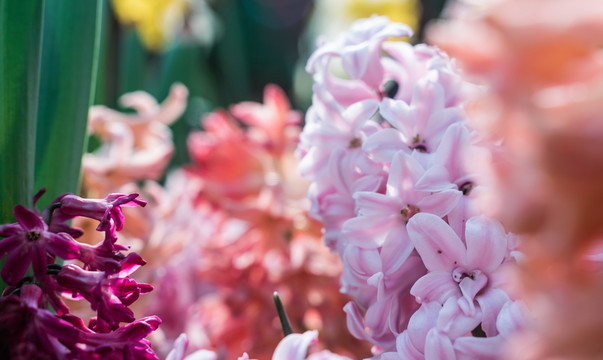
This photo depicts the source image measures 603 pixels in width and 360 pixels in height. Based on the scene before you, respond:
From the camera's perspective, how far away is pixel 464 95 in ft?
0.98

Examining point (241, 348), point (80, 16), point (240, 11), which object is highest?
point (240, 11)

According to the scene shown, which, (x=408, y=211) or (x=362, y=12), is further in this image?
(x=362, y=12)

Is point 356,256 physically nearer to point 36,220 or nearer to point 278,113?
point 36,220

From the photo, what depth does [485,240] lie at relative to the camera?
0.85 feet

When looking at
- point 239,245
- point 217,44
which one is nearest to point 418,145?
point 239,245

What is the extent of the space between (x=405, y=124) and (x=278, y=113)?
308 mm

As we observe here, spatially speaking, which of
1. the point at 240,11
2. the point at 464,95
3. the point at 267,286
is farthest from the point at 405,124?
the point at 240,11

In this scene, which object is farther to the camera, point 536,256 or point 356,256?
point 356,256

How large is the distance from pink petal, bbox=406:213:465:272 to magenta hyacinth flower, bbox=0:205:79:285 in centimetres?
13

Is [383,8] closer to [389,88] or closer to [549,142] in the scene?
[389,88]

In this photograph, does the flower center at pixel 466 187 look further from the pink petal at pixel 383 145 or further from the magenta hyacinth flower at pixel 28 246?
the magenta hyacinth flower at pixel 28 246

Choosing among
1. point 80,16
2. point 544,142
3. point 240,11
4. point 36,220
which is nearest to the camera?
point 544,142

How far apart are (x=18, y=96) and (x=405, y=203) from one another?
0.62ft

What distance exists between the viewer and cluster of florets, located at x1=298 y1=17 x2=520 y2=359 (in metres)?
0.26
